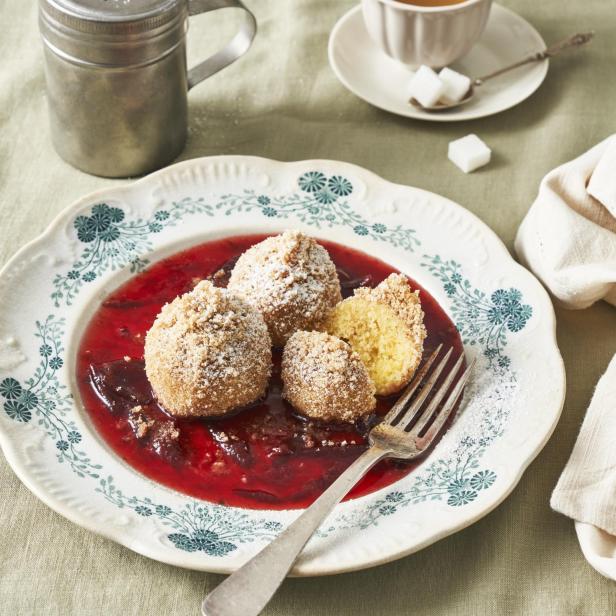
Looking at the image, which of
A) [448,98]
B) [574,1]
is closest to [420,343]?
[448,98]

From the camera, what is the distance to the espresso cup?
2.51 meters

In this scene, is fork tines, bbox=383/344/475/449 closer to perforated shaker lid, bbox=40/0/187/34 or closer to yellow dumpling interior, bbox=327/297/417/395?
yellow dumpling interior, bbox=327/297/417/395

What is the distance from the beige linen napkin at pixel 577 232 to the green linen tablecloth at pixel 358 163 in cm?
10

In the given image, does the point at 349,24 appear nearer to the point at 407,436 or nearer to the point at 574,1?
the point at 574,1

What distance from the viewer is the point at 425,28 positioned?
8.38 feet

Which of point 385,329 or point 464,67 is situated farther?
point 464,67

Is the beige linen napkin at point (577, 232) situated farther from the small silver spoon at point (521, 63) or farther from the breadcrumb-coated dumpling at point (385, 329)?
the small silver spoon at point (521, 63)

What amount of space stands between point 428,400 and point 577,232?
58 cm

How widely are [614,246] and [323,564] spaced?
1054 millimetres

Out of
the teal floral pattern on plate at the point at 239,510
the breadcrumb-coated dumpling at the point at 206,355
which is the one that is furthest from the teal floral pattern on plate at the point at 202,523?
the breadcrumb-coated dumpling at the point at 206,355

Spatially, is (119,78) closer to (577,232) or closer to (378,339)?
(378,339)

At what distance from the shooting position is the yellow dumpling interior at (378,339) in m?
1.85

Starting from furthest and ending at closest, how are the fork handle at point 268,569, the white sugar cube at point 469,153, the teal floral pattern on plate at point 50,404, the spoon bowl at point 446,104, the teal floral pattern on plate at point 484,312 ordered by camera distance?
the spoon bowl at point 446,104
the white sugar cube at point 469,153
the teal floral pattern on plate at point 484,312
the teal floral pattern on plate at point 50,404
the fork handle at point 268,569

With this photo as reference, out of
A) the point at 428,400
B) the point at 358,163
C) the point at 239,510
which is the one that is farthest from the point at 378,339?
the point at 358,163
